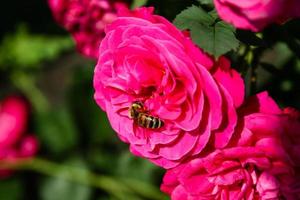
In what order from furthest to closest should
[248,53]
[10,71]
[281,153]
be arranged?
1. [10,71]
2. [248,53]
3. [281,153]

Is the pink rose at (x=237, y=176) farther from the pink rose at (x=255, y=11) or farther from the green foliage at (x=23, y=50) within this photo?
the green foliage at (x=23, y=50)

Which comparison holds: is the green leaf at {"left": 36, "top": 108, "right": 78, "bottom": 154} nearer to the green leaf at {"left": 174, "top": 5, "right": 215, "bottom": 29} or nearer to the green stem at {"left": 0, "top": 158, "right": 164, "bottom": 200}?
the green stem at {"left": 0, "top": 158, "right": 164, "bottom": 200}

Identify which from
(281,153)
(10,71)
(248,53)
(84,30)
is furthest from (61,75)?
(281,153)

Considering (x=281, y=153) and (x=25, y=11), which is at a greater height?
(x=281, y=153)

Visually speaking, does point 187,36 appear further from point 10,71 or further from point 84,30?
point 10,71

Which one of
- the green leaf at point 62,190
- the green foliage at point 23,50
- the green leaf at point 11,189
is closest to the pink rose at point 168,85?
the green leaf at point 62,190

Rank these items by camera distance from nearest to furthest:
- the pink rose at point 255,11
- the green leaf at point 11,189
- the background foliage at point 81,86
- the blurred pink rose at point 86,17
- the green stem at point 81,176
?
the pink rose at point 255,11 < the background foliage at point 81,86 < the blurred pink rose at point 86,17 < the green stem at point 81,176 < the green leaf at point 11,189

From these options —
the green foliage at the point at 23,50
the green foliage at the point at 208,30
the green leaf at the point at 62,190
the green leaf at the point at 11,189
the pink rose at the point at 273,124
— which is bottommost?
the green leaf at the point at 11,189
